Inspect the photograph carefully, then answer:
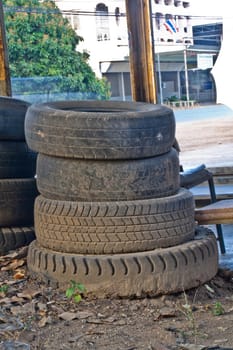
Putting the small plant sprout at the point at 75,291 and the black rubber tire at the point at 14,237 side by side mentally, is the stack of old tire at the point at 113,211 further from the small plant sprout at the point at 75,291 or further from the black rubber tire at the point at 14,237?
the black rubber tire at the point at 14,237

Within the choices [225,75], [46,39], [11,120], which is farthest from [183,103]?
[11,120]

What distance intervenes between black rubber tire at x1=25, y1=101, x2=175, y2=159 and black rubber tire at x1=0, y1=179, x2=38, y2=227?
0.63 metres

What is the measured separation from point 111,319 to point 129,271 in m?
0.33

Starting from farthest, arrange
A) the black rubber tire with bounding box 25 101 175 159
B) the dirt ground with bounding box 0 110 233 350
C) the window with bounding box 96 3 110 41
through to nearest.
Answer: the window with bounding box 96 3 110 41
the black rubber tire with bounding box 25 101 175 159
the dirt ground with bounding box 0 110 233 350

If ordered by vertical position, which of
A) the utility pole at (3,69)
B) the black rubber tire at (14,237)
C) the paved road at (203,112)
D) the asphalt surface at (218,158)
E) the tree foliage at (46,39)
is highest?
the tree foliage at (46,39)

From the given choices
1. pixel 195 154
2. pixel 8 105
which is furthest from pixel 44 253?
pixel 195 154

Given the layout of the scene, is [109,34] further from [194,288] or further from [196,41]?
[194,288]

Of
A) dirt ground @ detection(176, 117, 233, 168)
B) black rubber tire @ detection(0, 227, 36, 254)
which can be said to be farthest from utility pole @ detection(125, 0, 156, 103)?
black rubber tire @ detection(0, 227, 36, 254)

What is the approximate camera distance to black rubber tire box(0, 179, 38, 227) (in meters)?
4.28

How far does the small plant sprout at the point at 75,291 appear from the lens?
10.9ft

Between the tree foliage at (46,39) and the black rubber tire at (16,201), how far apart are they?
9.71 meters

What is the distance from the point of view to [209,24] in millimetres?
23422

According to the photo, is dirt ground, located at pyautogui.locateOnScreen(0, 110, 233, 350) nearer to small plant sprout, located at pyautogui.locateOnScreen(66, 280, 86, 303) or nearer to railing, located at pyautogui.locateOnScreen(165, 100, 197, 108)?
small plant sprout, located at pyautogui.locateOnScreen(66, 280, 86, 303)

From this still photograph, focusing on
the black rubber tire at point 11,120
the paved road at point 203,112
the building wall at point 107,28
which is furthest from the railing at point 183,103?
the black rubber tire at point 11,120
